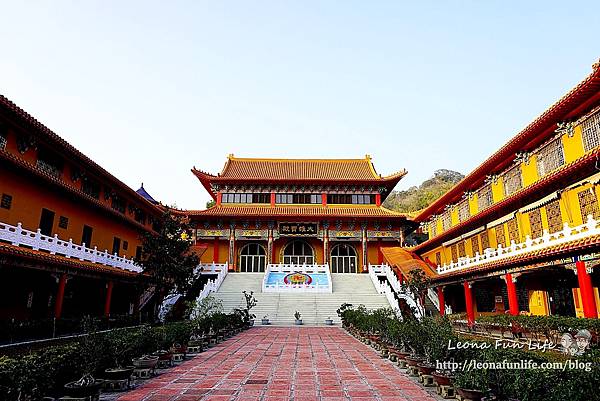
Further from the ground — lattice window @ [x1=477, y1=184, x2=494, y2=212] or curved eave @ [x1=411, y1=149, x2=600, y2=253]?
lattice window @ [x1=477, y1=184, x2=494, y2=212]

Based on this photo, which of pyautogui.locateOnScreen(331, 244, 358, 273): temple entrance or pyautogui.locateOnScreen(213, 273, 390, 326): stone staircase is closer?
pyautogui.locateOnScreen(213, 273, 390, 326): stone staircase

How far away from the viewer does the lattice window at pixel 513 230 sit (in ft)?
58.4

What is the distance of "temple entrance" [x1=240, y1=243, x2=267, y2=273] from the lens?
3381 cm

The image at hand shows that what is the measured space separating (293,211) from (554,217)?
20.2 metres

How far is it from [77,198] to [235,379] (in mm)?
12802

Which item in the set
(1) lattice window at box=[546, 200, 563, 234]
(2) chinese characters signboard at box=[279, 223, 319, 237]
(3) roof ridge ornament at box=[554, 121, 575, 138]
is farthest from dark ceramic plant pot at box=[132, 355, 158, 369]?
(2) chinese characters signboard at box=[279, 223, 319, 237]

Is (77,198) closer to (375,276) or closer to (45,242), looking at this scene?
(45,242)

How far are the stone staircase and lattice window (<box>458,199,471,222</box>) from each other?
643 cm

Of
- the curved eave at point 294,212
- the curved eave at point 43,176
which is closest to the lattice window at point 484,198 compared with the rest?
the curved eave at point 294,212

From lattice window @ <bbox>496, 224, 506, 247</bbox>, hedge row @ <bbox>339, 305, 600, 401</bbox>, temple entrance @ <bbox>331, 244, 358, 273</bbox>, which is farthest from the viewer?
temple entrance @ <bbox>331, 244, 358, 273</bbox>

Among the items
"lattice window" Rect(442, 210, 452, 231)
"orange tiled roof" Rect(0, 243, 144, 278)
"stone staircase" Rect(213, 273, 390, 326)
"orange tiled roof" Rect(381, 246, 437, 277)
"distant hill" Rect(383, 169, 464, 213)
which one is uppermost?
"distant hill" Rect(383, 169, 464, 213)

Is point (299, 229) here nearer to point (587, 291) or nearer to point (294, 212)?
point (294, 212)

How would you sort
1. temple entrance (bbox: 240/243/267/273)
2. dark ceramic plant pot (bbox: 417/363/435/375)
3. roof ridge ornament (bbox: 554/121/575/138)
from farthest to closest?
temple entrance (bbox: 240/243/267/273), roof ridge ornament (bbox: 554/121/575/138), dark ceramic plant pot (bbox: 417/363/435/375)

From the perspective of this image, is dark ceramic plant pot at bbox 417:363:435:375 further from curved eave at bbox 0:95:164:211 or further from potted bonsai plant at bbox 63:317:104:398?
curved eave at bbox 0:95:164:211
